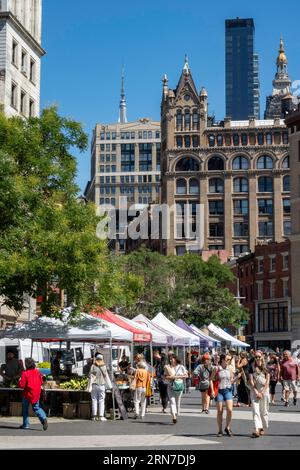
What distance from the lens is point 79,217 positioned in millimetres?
27219

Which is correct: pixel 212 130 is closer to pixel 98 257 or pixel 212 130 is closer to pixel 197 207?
pixel 197 207

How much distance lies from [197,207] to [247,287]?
1363 inches

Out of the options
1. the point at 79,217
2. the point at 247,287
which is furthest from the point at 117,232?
the point at 79,217

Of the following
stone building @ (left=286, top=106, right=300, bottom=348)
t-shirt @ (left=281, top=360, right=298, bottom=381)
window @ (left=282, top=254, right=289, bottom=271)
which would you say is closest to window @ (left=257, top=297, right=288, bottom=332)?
window @ (left=282, top=254, right=289, bottom=271)

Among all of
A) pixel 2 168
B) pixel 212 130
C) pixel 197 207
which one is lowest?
pixel 2 168

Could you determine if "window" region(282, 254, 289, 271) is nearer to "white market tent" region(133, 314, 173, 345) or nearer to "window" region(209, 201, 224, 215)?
"window" region(209, 201, 224, 215)

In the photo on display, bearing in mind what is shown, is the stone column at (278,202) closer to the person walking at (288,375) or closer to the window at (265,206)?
the window at (265,206)

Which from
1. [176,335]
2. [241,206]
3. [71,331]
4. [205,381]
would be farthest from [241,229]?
[71,331]

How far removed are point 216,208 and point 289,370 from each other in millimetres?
99768

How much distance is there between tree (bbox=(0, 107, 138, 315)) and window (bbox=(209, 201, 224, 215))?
9989 cm

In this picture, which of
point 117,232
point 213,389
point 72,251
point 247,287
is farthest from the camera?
point 117,232

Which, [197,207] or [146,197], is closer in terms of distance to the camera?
[197,207]

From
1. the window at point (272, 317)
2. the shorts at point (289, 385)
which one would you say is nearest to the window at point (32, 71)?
the shorts at point (289, 385)
